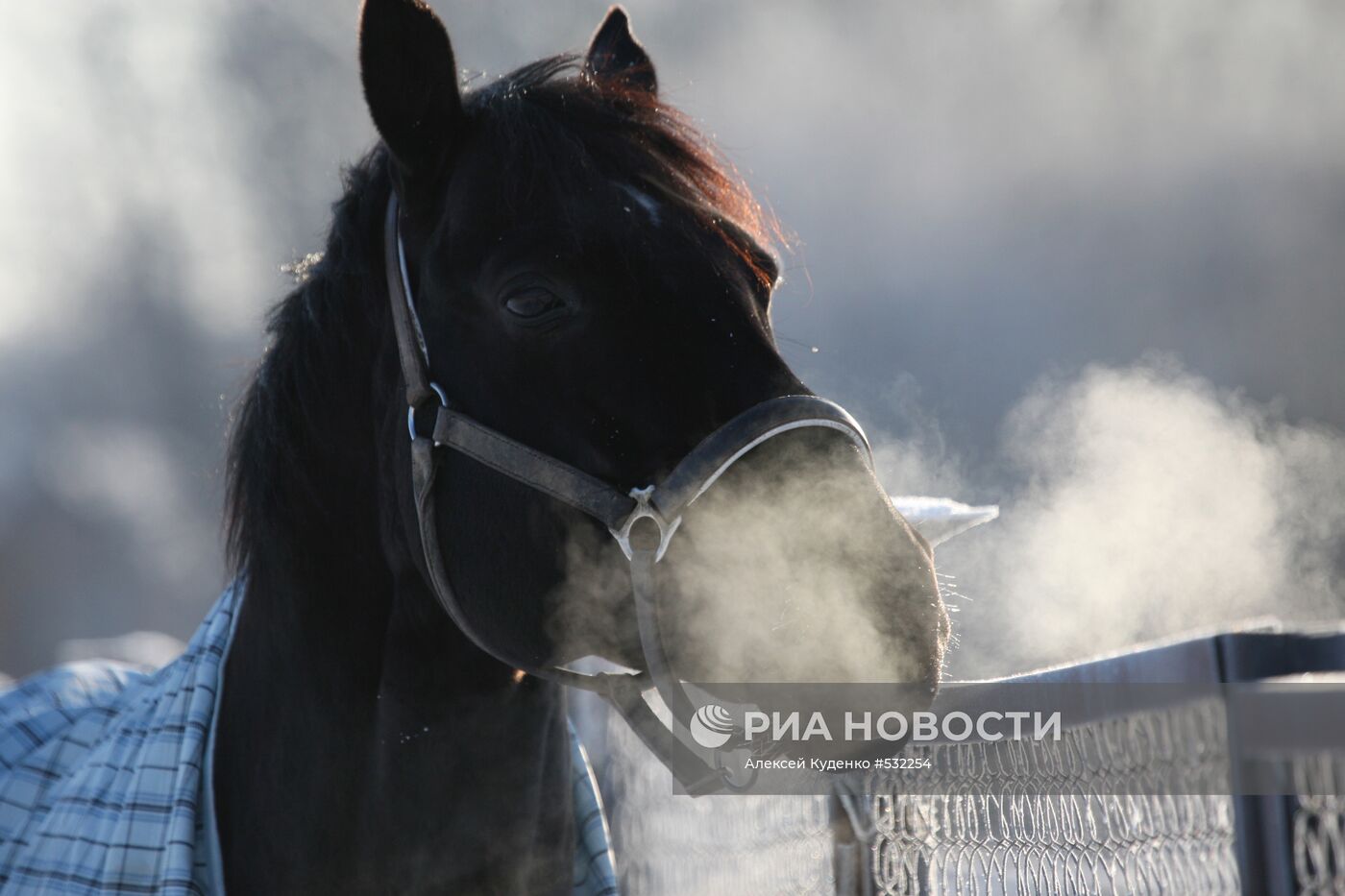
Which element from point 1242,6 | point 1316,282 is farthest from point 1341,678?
point 1242,6

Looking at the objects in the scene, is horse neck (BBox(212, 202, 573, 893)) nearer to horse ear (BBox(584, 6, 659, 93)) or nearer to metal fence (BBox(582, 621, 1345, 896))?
metal fence (BBox(582, 621, 1345, 896))

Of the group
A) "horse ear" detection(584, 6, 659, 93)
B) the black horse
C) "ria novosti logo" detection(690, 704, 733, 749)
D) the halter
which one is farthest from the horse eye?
"horse ear" detection(584, 6, 659, 93)

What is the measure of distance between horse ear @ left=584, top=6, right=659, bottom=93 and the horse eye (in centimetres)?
71

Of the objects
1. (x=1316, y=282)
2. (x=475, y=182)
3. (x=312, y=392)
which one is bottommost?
(x=312, y=392)

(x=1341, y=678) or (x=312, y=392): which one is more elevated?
(x=312, y=392)

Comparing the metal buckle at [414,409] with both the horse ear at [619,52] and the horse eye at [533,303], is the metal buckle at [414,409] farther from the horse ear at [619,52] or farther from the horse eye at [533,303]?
the horse ear at [619,52]

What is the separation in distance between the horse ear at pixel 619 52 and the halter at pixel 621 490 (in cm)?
53

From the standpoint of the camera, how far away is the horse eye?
1.35m

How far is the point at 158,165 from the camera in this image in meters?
18.1

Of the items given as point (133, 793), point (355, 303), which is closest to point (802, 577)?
point (355, 303)

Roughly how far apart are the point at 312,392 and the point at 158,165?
18821mm

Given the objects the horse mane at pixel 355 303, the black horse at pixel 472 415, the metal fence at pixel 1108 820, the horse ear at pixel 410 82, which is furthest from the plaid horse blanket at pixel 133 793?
the horse ear at pixel 410 82

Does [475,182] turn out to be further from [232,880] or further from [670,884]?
[670,884]

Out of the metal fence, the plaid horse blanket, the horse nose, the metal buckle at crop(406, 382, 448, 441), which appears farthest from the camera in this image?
the plaid horse blanket
